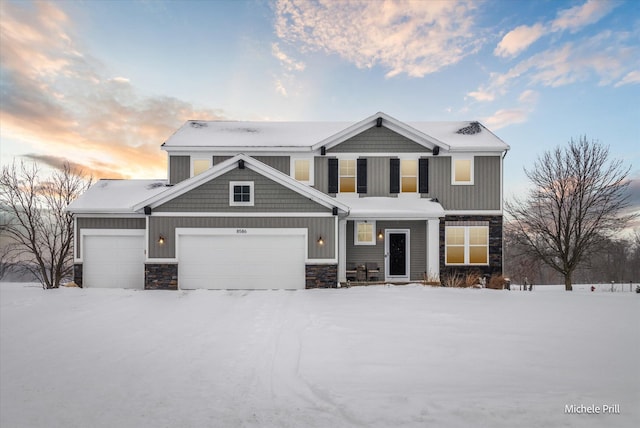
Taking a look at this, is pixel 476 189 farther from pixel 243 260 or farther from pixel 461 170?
pixel 243 260

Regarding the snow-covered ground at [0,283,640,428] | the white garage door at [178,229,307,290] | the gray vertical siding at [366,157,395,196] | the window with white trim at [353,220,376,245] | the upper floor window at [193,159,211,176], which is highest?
the upper floor window at [193,159,211,176]

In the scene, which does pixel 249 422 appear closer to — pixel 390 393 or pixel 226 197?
pixel 390 393

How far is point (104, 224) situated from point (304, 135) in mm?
10217

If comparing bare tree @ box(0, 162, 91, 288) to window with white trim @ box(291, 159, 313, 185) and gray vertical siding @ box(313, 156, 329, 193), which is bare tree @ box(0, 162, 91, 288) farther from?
gray vertical siding @ box(313, 156, 329, 193)

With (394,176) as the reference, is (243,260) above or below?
below

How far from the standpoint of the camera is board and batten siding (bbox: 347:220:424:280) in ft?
48.4

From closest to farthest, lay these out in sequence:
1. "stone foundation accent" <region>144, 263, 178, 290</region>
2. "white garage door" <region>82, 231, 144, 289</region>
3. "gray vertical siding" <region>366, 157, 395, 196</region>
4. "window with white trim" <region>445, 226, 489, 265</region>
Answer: "stone foundation accent" <region>144, 263, 178, 290</region>
"white garage door" <region>82, 231, 144, 289</region>
"window with white trim" <region>445, 226, 489, 265</region>
"gray vertical siding" <region>366, 157, 395, 196</region>

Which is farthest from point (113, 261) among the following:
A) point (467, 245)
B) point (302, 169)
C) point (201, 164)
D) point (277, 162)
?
point (467, 245)

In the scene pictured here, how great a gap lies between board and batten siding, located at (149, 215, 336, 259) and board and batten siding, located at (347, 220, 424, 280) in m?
Result: 2.41

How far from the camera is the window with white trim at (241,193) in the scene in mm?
12695

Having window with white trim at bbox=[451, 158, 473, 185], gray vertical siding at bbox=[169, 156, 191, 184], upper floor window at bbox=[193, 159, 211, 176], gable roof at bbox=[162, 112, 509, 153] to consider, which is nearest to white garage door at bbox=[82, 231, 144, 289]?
gray vertical siding at bbox=[169, 156, 191, 184]

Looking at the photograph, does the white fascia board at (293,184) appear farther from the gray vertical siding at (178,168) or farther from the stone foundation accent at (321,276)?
the gray vertical siding at (178,168)

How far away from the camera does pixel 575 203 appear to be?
15992mm

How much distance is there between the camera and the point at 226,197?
12.7 m
